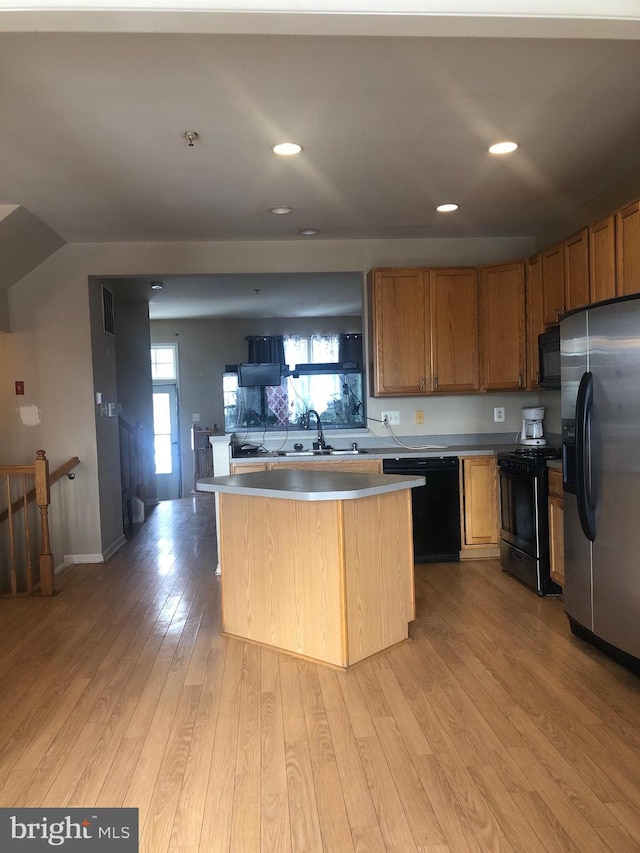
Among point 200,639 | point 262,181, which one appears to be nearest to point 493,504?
point 200,639

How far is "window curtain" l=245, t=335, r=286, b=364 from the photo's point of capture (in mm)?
10414

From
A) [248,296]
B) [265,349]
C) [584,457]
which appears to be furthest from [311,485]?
[265,349]

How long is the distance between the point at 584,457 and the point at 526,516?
1316 mm

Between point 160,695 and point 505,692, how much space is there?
1.51 metres

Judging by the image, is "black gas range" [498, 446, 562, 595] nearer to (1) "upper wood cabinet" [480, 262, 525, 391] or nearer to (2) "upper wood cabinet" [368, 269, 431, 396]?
(1) "upper wood cabinet" [480, 262, 525, 391]

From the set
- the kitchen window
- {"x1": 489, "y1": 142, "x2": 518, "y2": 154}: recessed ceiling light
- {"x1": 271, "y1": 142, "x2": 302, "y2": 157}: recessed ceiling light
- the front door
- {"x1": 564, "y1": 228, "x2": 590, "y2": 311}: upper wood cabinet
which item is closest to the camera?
{"x1": 271, "y1": 142, "x2": 302, "y2": 157}: recessed ceiling light

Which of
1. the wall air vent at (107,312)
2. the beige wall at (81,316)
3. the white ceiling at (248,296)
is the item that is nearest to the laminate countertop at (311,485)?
the beige wall at (81,316)

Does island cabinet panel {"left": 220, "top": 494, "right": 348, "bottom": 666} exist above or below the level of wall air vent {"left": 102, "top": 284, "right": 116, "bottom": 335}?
below

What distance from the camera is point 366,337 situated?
217 inches

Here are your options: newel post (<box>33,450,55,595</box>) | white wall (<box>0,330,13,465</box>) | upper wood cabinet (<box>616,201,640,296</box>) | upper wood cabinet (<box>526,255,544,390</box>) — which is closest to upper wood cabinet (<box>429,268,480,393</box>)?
upper wood cabinet (<box>526,255,544,390</box>)

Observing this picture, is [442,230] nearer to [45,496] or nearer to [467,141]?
[467,141]

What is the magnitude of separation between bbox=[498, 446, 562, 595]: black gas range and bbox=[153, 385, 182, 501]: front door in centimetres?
675

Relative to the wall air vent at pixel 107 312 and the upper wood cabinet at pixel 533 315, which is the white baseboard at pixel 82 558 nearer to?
the wall air vent at pixel 107 312

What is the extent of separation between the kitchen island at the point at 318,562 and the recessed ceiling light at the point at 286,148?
174 cm
